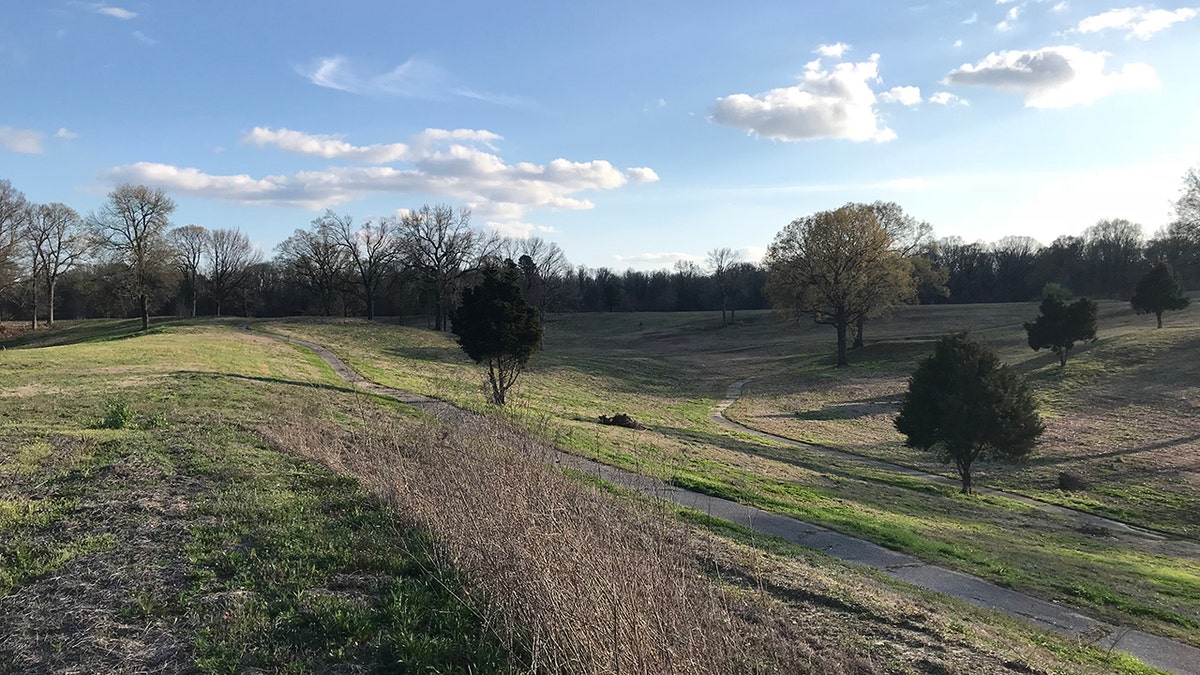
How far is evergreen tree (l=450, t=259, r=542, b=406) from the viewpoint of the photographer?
22.2 m

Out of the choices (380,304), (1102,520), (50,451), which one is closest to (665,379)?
(1102,520)

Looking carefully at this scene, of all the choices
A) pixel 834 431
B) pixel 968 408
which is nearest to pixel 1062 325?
pixel 834 431

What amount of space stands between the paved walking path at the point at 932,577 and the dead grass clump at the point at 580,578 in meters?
1.82

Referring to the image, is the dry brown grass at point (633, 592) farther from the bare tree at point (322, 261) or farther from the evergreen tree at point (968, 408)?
the bare tree at point (322, 261)

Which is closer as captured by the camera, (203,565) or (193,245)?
(203,565)

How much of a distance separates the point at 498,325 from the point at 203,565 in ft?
54.0

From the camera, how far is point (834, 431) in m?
29.3

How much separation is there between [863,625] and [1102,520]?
621 inches

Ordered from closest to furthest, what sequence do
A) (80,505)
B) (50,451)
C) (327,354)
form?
(80,505)
(50,451)
(327,354)

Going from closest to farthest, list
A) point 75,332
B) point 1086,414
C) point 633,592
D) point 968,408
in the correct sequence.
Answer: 1. point 633,592
2. point 968,408
3. point 1086,414
4. point 75,332

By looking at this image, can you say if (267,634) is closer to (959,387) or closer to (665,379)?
(959,387)

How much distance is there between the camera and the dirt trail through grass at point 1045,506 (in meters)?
15.2

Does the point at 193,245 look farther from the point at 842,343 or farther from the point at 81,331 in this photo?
the point at 842,343

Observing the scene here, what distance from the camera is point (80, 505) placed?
7.26 m
